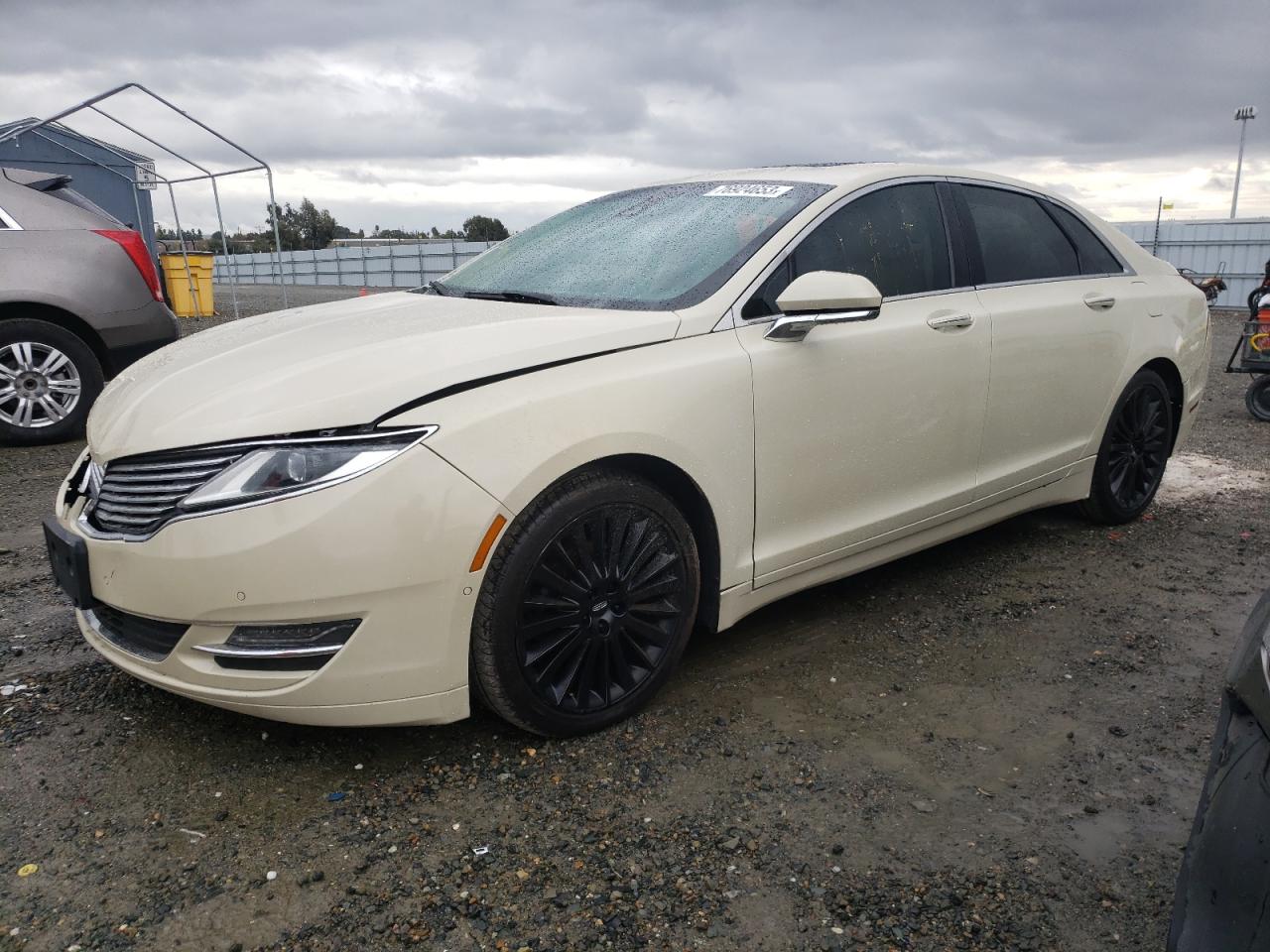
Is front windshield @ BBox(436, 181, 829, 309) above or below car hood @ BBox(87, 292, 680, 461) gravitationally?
above

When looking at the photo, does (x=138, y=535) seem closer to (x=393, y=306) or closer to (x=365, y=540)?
(x=365, y=540)

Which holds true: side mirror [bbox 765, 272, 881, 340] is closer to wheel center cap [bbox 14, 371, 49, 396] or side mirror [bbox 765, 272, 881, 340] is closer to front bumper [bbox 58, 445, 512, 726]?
front bumper [bbox 58, 445, 512, 726]

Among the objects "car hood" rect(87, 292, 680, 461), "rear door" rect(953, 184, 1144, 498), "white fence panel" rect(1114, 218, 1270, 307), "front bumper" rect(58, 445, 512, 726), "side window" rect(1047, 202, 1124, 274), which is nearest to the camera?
"front bumper" rect(58, 445, 512, 726)

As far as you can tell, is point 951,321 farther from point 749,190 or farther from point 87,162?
point 87,162

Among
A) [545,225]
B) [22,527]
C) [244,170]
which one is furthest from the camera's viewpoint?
[244,170]

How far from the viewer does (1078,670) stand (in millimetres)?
3354

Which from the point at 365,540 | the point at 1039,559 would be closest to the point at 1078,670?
the point at 1039,559

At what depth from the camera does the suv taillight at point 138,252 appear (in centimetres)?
671

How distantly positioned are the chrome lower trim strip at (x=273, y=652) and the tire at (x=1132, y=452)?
11.6ft

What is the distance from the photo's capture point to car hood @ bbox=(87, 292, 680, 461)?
2426 millimetres

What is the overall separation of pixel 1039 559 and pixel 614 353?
2.59 meters

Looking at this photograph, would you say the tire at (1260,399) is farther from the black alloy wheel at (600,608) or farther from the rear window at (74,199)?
the rear window at (74,199)

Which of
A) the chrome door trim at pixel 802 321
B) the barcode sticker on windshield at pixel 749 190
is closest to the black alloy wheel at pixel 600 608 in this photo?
the chrome door trim at pixel 802 321

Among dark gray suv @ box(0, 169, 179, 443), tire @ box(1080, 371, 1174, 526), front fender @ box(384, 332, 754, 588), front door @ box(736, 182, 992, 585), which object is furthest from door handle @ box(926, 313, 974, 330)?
dark gray suv @ box(0, 169, 179, 443)
